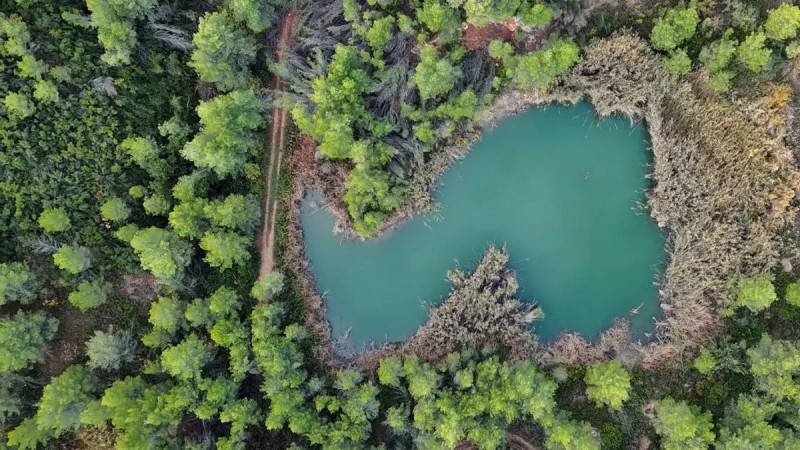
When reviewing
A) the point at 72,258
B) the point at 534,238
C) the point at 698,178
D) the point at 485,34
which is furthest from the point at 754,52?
the point at 72,258

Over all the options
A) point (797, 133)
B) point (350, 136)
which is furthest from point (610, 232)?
point (350, 136)

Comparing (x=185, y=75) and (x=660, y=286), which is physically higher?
(x=185, y=75)

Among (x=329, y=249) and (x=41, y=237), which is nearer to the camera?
(x=41, y=237)

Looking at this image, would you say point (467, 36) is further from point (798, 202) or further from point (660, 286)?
point (798, 202)

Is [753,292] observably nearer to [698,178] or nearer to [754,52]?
[698,178]

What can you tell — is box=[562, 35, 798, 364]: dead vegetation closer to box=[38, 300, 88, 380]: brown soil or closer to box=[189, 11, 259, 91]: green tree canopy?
box=[189, 11, 259, 91]: green tree canopy

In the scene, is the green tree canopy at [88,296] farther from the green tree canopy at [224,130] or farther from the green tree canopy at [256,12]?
the green tree canopy at [256,12]

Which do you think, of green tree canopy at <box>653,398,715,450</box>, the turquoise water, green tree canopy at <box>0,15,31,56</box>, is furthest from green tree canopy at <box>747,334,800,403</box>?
green tree canopy at <box>0,15,31,56</box>
